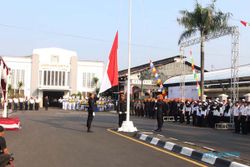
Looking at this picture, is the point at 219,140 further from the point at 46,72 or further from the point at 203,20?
the point at 46,72

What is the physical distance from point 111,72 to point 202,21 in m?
14.6

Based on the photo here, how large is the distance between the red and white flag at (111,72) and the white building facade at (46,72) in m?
53.1

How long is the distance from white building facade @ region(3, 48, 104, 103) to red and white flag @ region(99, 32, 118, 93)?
53070 millimetres

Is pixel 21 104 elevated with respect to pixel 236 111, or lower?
elevated

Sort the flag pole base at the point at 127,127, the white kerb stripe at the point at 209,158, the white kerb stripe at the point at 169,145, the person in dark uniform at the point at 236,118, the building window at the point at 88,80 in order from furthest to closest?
the building window at the point at 88,80, the person in dark uniform at the point at 236,118, the flag pole base at the point at 127,127, the white kerb stripe at the point at 169,145, the white kerb stripe at the point at 209,158

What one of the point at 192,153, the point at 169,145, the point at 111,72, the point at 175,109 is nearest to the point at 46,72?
the point at 175,109

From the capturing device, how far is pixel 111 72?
18281 mm

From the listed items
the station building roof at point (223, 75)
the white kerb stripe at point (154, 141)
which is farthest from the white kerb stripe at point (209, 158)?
the station building roof at point (223, 75)

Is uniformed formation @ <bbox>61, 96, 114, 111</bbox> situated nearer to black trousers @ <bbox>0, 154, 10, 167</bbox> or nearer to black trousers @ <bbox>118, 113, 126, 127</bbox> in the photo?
black trousers @ <bbox>118, 113, 126, 127</bbox>

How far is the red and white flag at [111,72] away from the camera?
18141mm

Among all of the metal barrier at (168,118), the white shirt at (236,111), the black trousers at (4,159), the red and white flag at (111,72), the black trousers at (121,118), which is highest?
the red and white flag at (111,72)

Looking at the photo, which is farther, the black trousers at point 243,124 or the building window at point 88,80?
the building window at point 88,80

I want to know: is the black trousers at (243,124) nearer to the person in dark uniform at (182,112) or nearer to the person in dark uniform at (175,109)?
the person in dark uniform at (182,112)

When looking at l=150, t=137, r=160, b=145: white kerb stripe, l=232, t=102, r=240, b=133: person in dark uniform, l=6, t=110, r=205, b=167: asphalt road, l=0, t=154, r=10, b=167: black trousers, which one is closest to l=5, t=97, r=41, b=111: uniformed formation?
l=232, t=102, r=240, b=133: person in dark uniform
